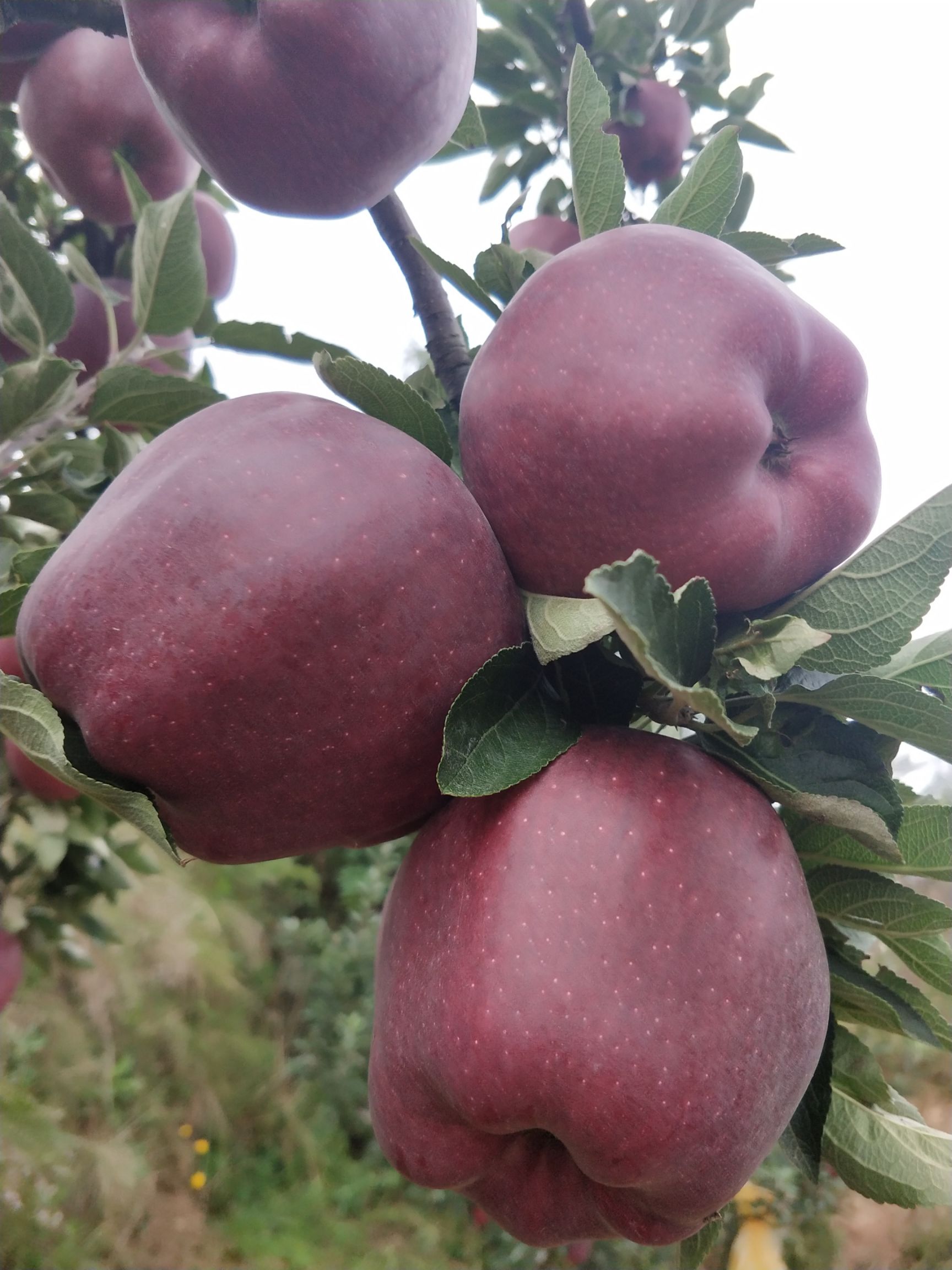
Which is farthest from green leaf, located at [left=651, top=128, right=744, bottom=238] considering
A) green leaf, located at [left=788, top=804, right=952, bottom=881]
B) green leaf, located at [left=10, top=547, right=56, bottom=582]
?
green leaf, located at [left=10, top=547, right=56, bottom=582]

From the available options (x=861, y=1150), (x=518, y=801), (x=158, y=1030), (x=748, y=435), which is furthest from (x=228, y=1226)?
(x=748, y=435)

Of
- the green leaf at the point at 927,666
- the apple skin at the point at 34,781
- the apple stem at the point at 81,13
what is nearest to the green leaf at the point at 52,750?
the green leaf at the point at 927,666

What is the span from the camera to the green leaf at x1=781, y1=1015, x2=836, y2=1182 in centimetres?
70

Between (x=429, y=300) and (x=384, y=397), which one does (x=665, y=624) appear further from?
(x=429, y=300)

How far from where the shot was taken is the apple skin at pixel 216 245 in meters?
1.54

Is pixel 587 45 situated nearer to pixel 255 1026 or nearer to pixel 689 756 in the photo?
pixel 689 756

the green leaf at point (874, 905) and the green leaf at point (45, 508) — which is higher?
the green leaf at point (45, 508)

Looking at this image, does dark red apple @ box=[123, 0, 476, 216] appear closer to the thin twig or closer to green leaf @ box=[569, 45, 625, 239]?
green leaf @ box=[569, 45, 625, 239]

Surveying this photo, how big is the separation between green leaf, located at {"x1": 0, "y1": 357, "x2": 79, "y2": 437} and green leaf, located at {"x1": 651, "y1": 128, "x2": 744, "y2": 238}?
25.0 inches

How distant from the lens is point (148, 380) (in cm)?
106

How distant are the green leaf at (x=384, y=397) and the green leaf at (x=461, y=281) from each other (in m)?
0.14

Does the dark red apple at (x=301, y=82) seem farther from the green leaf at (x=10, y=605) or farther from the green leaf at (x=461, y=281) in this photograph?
the green leaf at (x=10, y=605)

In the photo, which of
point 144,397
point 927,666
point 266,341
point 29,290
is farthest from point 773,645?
A: point 29,290

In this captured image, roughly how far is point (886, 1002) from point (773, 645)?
0.34 metres
